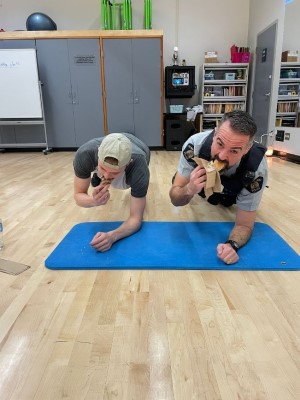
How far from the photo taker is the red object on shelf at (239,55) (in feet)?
17.9

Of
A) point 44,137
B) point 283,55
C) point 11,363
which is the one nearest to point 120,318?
point 11,363

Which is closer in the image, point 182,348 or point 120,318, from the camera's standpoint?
point 182,348

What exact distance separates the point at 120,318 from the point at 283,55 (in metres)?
4.89

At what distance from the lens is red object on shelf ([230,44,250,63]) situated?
544 cm

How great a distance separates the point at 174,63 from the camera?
5.86 m

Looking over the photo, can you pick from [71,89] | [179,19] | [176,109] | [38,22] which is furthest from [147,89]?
[38,22]

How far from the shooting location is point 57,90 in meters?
5.44

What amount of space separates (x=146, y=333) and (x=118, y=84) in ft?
16.9

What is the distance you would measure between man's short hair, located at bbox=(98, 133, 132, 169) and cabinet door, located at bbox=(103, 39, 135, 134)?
14.4 feet

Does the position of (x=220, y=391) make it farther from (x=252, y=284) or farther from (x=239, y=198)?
(x=239, y=198)

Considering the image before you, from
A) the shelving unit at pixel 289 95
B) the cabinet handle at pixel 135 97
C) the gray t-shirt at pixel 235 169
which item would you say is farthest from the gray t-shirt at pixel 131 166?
the cabinet handle at pixel 135 97

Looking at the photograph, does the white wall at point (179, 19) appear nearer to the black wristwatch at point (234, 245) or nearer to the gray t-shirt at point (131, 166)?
the gray t-shirt at point (131, 166)

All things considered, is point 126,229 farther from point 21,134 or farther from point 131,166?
point 21,134

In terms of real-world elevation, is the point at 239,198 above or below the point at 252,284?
above
